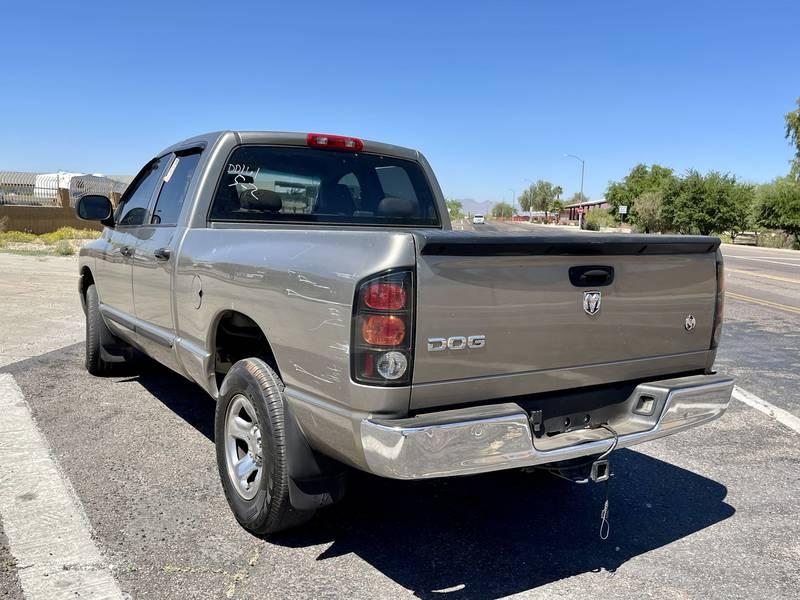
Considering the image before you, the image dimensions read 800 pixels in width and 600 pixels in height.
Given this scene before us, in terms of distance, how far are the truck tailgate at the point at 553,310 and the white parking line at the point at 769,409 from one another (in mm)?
2564

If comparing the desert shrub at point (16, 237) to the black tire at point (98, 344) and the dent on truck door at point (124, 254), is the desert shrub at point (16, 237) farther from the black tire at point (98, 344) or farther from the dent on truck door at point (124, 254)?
the dent on truck door at point (124, 254)

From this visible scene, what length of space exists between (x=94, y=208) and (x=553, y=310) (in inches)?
163

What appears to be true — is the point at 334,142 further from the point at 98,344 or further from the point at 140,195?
the point at 98,344

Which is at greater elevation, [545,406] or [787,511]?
[545,406]

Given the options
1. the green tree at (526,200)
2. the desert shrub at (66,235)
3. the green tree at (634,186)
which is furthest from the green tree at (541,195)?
the desert shrub at (66,235)

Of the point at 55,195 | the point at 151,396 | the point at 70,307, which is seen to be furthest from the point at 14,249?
the point at 151,396

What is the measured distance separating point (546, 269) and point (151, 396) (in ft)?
13.4

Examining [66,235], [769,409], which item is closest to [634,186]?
[66,235]

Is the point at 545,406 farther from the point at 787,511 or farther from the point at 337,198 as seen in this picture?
the point at 337,198

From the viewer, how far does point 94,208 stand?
564 centimetres

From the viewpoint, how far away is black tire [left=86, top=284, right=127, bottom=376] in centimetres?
610

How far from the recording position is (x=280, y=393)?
3166 millimetres

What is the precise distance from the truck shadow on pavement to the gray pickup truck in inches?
17.9

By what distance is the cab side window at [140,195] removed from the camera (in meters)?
5.26
